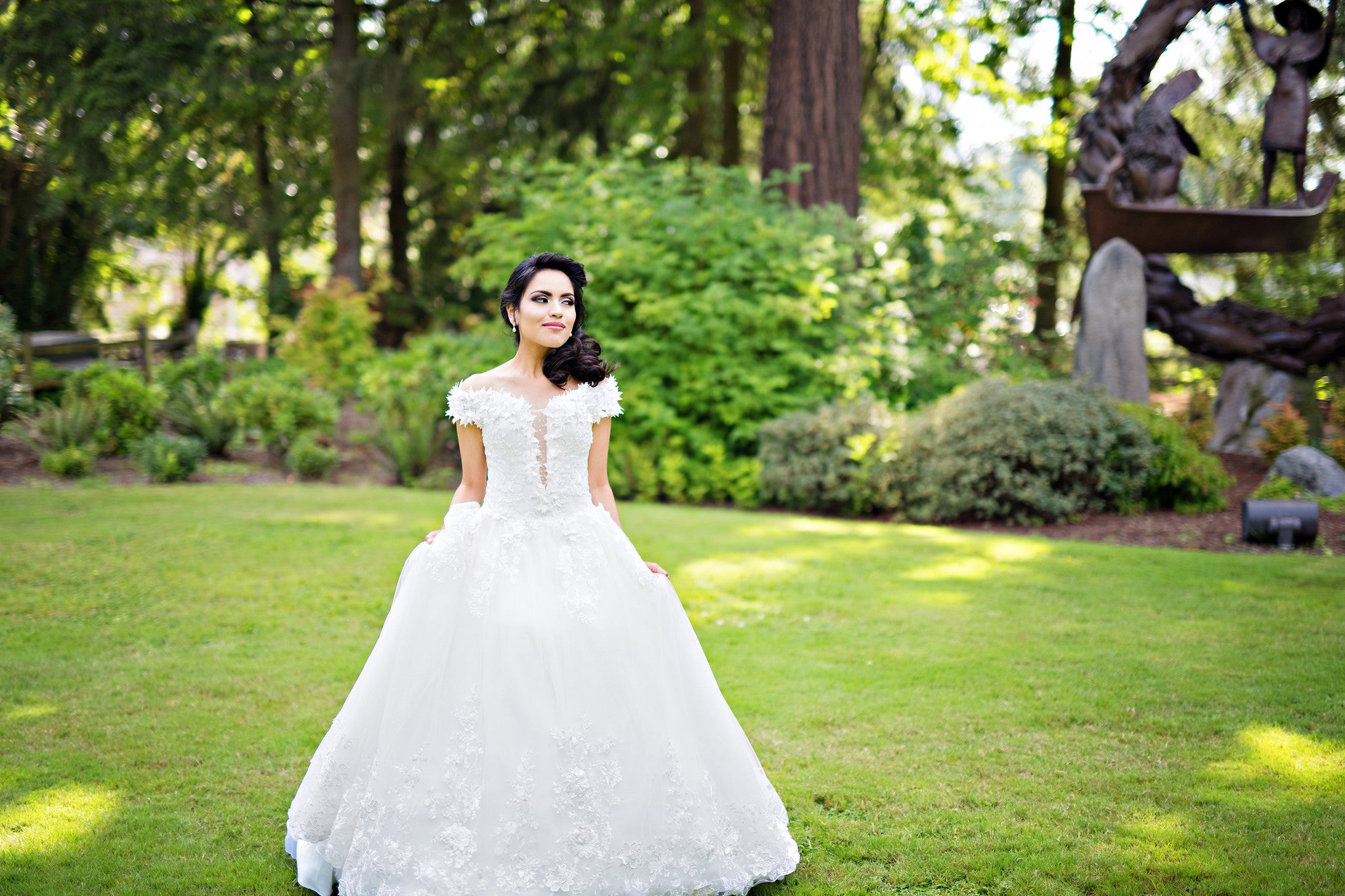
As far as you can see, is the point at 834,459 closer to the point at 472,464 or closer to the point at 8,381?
the point at 472,464

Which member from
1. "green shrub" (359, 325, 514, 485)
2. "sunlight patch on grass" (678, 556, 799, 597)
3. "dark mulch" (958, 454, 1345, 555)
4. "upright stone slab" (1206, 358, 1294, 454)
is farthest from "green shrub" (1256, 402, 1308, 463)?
"green shrub" (359, 325, 514, 485)

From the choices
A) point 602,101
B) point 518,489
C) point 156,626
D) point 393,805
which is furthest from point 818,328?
point 602,101

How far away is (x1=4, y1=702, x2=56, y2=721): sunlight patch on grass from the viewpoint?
455 cm

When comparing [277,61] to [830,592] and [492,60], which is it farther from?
[830,592]

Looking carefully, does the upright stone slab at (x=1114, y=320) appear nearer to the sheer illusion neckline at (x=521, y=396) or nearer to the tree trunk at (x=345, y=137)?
the sheer illusion neckline at (x=521, y=396)

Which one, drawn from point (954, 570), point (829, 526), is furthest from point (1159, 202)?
point (954, 570)

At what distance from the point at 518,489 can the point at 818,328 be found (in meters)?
7.83

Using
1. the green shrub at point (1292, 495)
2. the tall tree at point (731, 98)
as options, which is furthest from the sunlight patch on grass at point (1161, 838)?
the tall tree at point (731, 98)

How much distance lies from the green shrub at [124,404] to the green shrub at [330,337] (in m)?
4.02

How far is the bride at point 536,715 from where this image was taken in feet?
9.51

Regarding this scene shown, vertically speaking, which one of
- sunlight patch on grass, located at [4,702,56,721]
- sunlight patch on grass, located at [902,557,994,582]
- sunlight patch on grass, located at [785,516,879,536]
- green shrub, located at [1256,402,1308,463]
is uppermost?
green shrub, located at [1256,402,1308,463]

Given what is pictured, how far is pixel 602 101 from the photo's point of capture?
62.1ft

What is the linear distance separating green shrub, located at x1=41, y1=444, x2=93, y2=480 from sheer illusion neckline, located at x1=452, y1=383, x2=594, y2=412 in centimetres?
900

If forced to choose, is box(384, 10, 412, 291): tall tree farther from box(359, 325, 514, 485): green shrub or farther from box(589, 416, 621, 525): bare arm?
box(589, 416, 621, 525): bare arm
